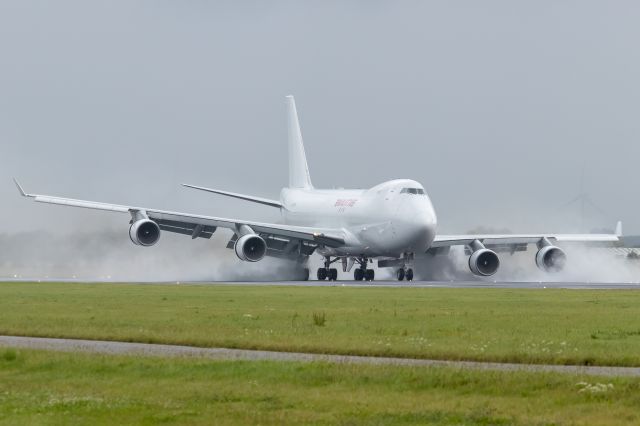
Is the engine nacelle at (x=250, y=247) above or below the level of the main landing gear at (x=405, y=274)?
above

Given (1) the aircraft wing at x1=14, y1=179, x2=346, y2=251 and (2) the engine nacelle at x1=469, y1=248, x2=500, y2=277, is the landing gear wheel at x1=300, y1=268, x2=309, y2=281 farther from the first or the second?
(2) the engine nacelle at x1=469, y1=248, x2=500, y2=277

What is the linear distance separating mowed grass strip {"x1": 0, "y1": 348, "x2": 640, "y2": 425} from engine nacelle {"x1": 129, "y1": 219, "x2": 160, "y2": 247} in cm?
4758

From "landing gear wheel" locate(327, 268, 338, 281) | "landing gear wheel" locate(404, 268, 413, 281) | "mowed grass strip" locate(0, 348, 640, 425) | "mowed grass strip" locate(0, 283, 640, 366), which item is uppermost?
"landing gear wheel" locate(327, 268, 338, 281)

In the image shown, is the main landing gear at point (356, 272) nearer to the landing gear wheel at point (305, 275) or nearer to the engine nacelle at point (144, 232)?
the landing gear wheel at point (305, 275)

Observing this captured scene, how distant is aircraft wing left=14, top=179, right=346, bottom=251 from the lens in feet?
240

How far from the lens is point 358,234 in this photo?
76250 mm

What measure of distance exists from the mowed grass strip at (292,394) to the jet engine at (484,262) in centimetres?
5092

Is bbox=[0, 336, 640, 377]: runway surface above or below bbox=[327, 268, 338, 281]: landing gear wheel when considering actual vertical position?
below

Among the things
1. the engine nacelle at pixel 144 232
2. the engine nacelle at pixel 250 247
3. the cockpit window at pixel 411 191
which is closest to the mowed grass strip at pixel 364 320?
the engine nacelle at pixel 144 232

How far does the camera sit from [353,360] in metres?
24.6

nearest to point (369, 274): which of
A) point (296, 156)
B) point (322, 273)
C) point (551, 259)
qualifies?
point (322, 273)

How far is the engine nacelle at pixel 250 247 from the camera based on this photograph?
72062mm

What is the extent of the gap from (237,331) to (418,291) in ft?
80.3

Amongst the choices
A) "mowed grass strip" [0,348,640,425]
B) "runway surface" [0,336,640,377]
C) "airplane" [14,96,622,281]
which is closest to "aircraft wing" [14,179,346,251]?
"airplane" [14,96,622,281]
